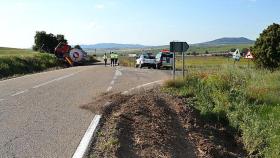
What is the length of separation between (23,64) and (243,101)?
28429mm

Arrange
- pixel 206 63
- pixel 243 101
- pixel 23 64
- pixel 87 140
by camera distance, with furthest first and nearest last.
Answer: pixel 206 63, pixel 23 64, pixel 243 101, pixel 87 140

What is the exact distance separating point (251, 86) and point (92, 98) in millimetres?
6703

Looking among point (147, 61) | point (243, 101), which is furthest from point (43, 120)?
point (147, 61)

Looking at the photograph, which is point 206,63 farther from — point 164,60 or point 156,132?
point 156,132

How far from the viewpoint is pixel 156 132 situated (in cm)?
1109

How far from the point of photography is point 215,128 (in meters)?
13.2

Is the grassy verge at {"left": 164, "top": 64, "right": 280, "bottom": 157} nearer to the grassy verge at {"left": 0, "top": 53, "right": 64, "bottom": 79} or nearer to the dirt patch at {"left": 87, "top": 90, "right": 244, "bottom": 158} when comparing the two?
the dirt patch at {"left": 87, "top": 90, "right": 244, "bottom": 158}

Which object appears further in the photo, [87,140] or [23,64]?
[23,64]

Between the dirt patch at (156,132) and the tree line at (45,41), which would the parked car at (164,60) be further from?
the tree line at (45,41)

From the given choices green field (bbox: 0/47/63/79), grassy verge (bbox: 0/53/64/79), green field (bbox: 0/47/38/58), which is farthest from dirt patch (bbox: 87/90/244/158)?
green field (bbox: 0/47/38/58)

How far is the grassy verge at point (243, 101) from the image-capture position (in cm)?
1156

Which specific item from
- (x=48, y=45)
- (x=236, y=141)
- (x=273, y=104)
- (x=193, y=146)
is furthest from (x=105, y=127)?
(x=48, y=45)

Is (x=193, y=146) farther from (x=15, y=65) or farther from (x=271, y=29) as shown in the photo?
(x=271, y=29)

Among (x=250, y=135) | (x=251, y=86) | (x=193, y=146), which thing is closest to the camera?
(x=193, y=146)
